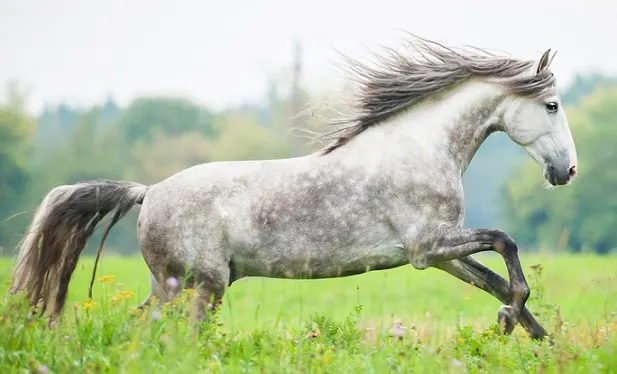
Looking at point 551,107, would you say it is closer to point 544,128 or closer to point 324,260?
point 544,128

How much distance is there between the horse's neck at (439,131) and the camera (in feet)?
21.3

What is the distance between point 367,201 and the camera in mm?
6312

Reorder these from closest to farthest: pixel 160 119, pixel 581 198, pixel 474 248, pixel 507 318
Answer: pixel 507 318
pixel 474 248
pixel 581 198
pixel 160 119

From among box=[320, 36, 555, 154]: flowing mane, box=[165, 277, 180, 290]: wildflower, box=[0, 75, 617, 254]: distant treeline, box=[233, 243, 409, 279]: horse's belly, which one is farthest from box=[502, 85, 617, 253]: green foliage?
box=[165, 277, 180, 290]: wildflower

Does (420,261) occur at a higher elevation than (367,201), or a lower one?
lower

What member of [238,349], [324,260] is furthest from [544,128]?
[238,349]

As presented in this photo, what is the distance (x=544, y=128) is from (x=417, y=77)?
40.3 inches

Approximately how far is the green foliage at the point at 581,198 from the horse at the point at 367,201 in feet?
141

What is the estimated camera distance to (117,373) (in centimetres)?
445

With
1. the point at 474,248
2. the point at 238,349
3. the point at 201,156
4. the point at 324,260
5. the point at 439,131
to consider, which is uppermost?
the point at 439,131

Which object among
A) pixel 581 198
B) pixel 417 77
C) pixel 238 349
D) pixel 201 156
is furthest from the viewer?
pixel 201 156

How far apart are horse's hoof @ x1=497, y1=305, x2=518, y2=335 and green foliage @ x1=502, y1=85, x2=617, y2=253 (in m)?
43.4

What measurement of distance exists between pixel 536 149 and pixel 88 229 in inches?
139

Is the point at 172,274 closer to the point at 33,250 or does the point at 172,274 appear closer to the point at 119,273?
the point at 33,250
